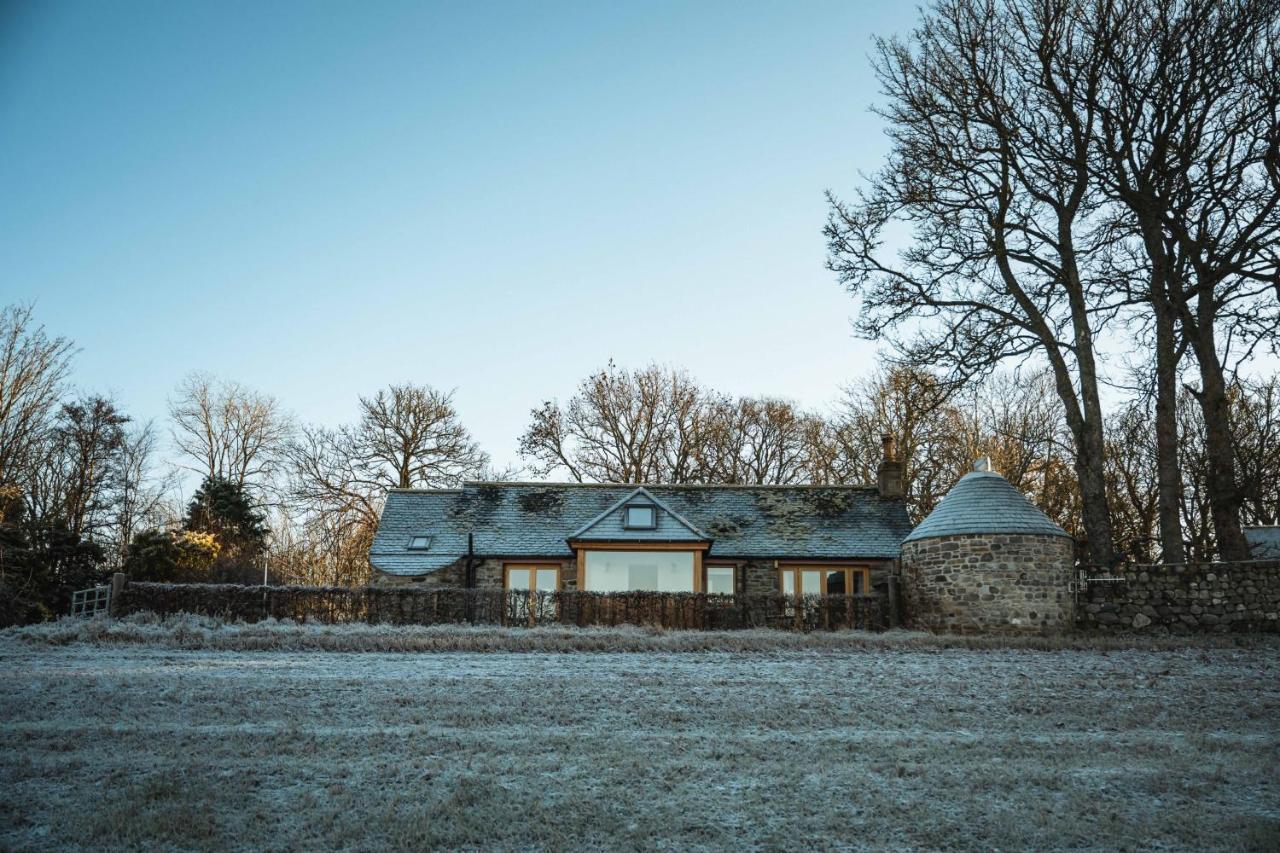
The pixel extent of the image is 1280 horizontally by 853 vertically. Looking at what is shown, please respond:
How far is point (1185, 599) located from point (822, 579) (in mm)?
9207

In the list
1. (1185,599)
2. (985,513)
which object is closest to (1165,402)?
(1185,599)

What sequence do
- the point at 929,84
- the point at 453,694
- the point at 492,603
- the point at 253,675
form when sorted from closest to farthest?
the point at 453,694
the point at 253,675
the point at 492,603
the point at 929,84

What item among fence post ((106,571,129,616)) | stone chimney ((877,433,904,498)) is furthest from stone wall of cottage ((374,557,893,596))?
fence post ((106,571,129,616))

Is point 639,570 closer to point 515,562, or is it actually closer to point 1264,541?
point 515,562

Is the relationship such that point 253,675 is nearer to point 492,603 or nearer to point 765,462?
point 492,603

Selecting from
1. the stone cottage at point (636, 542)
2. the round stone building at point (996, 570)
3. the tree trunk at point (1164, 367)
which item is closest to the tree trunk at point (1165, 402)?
the tree trunk at point (1164, 367)

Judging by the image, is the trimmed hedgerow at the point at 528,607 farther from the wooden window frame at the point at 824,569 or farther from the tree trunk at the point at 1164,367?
the tree trunk at the point at 1164,367

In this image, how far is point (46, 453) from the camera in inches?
1072

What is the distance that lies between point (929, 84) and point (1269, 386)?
50.9 ft

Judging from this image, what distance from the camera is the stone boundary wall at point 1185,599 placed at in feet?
57.9

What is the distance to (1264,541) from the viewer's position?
3086 cm

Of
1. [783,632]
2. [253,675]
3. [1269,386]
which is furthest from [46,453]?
[1269,386]

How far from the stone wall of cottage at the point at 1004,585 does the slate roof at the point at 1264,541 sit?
1447 cm

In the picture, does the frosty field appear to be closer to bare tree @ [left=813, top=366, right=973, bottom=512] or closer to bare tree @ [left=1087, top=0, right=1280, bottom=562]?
bare tree @ [left=1087, top=0, right=1280, bottom=562]
